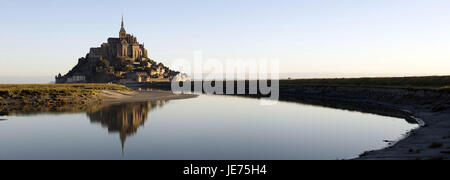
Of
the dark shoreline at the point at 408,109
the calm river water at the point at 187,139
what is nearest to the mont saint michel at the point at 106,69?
the dark shoreline at the point at 408,109

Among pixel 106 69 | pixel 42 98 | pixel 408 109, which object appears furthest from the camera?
pixel 106 69

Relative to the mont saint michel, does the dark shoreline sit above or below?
below

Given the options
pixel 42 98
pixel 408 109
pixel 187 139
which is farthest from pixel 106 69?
pixel 187 139

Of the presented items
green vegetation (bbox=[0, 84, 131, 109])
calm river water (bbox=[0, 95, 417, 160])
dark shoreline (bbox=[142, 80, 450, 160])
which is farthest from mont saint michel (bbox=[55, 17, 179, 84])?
calm river water (bbox=[0, 95, 417, 160])

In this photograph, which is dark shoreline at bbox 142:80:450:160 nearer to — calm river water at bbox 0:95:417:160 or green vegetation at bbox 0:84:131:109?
calm river water at bbox 0:95:417:160

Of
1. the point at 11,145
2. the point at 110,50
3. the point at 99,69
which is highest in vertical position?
the point at 110,50

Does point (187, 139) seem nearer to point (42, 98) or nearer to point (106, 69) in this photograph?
point (42, 98)
